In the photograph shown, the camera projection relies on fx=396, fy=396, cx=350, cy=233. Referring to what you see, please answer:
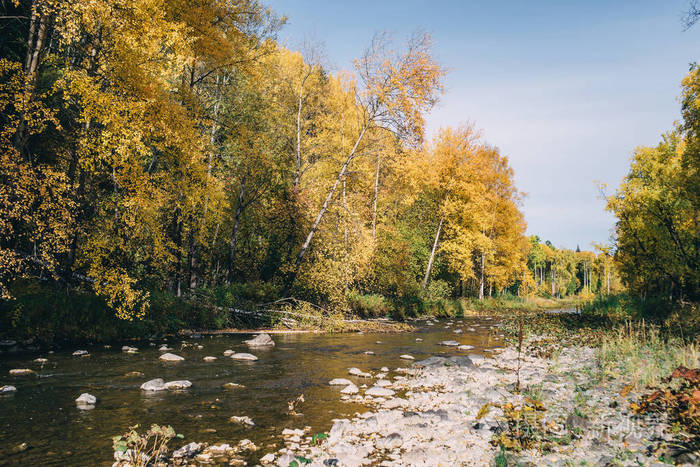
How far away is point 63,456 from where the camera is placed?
500cm

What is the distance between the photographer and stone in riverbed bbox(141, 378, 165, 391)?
8008 millimetres

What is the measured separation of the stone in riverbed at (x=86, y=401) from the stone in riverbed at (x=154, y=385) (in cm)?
99

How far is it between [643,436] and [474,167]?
31334mm

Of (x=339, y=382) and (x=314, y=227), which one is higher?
(x=314, y=227)

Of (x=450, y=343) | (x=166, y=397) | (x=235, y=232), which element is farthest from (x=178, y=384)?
(x=235, y=232)

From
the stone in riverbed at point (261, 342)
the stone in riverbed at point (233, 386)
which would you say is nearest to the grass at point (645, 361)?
the stone in riverbed at point (233, 386)

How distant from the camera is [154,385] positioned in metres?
8.12

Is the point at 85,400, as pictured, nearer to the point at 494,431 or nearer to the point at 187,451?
the point at 187,451

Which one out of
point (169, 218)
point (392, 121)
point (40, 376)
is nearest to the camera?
point (40, 376)

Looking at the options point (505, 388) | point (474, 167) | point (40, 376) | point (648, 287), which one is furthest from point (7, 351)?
point (648, 287)

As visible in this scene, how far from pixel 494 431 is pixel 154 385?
656 cm

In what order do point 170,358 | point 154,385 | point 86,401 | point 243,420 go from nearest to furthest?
point 243,420, point 86,401, point 154,385, point 170,358

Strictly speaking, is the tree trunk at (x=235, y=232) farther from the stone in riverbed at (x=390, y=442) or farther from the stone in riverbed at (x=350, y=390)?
the stone in riverbed at (x=390, y=442)

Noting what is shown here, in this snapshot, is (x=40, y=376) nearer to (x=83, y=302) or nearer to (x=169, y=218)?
(x=83, y=302)
